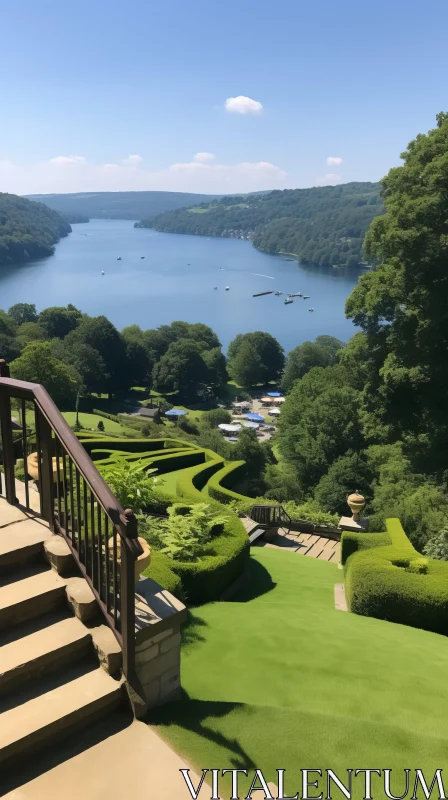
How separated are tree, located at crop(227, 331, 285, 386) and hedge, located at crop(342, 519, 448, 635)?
74227 millimetres

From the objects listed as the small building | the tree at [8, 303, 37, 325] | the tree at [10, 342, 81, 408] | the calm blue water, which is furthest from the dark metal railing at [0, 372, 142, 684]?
the calm blue water

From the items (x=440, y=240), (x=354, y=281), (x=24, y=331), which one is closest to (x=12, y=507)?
(x=440, y=240)

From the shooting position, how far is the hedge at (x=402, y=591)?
7.57 metres

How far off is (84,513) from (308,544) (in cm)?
1031

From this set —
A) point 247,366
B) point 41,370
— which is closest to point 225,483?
→ point 41,370

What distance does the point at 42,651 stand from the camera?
12.8 ft

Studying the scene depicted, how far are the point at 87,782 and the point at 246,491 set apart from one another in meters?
20.9

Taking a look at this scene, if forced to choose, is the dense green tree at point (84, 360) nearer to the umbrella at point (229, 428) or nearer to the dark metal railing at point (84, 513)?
the umbrella at point (229, 428)

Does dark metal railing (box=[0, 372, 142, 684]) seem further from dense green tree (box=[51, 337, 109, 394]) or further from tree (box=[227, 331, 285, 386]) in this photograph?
tree (box=[227, 331, 285, 386])

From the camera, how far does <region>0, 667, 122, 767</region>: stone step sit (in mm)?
3453

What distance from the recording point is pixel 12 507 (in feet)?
17.5

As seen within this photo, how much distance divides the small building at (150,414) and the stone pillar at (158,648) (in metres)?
52.1

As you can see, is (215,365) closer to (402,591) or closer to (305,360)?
(305,360)

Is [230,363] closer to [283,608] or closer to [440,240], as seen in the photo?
[440,240]
